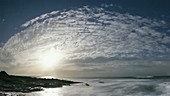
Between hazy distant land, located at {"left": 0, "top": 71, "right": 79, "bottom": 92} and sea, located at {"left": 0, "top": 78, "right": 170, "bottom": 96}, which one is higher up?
hazy distant land, located at {"left": 0, "top": 71, "right": 79, "bottom": 92}

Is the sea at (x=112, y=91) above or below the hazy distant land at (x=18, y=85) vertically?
below

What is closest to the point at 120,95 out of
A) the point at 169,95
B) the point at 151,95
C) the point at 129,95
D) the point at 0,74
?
the point at 129,95

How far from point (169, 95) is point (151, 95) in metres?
4.55

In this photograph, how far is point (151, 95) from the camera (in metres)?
49.6

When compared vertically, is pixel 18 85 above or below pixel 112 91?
above

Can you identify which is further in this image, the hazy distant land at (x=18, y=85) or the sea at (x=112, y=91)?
the hazy distant land at (x=18, y=85)

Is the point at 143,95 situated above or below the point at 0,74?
below

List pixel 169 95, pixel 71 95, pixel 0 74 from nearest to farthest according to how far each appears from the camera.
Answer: pixel 169 95 < pixel 71 95 < pixel 0 74

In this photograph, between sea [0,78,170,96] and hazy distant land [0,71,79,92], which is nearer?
sea [0,78,170,96]

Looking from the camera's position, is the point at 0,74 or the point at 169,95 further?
the point at 0,74

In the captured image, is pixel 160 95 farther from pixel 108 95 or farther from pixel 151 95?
pixel 108 95

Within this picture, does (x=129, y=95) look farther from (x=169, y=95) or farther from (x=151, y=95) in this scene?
(x=169, y=95)

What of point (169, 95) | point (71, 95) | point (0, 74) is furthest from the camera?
point (0, 74)

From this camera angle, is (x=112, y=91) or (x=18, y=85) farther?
(x=18, y=85)
